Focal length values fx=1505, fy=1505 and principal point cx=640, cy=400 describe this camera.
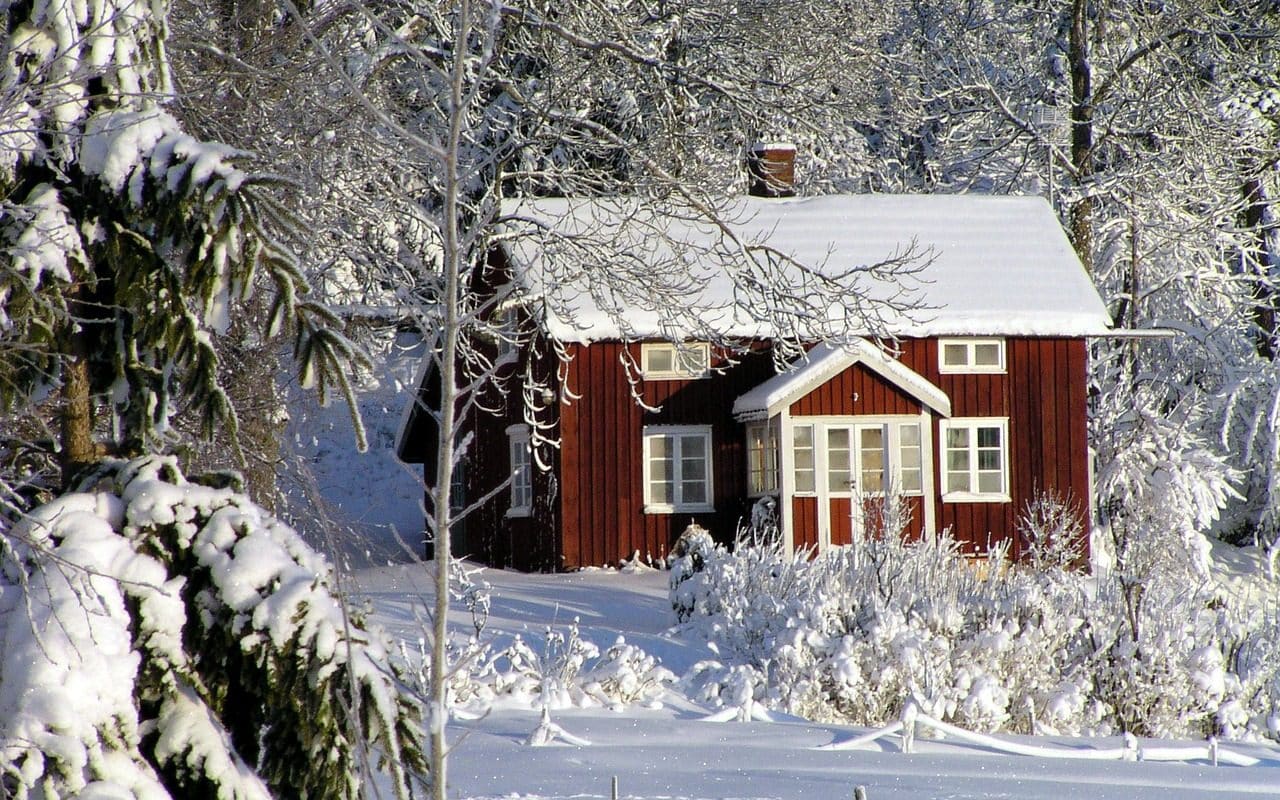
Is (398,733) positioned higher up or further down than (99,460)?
further down

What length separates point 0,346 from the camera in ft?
12.3

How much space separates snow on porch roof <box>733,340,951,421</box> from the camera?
20156mm

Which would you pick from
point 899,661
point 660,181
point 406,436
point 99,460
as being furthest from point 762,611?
point 406,436

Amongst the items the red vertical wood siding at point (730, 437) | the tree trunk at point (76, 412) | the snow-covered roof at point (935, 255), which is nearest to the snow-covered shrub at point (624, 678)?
the tree trunk at point (76, 412)

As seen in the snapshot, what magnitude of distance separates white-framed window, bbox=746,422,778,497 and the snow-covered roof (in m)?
1.39

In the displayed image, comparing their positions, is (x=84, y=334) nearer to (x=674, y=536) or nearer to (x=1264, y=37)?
(x=674, y=536)

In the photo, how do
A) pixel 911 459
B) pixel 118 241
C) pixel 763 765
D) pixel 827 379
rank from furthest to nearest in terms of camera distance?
pixel 911 459 < pixel 827 379 < pixel 763 765 < pixel 118 241

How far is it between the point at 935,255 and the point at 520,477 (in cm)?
721

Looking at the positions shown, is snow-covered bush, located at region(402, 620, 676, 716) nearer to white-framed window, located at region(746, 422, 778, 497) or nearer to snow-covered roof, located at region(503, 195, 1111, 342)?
snow-covered roof, located at region(503, 195, 1111, 342)

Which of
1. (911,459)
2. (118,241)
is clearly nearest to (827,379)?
(911,459)

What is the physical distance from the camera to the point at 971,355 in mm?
21812

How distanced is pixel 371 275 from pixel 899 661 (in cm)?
551

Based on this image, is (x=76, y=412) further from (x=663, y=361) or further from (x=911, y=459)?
(x=911, y=459)

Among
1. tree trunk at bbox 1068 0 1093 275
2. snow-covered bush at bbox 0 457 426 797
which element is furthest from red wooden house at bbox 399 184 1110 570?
snow-covered bush at bbox 0 457 426 797
